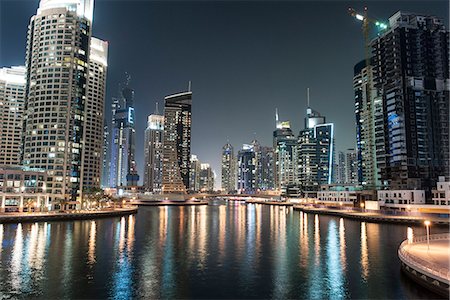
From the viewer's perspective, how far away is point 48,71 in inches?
6112

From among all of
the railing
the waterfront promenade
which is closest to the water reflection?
the waterfront promenade

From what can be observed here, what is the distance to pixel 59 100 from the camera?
152500 millimetres

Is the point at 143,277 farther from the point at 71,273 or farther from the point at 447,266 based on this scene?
the point at 447,266

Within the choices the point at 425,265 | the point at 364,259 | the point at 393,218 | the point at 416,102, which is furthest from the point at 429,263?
the point at 416,102

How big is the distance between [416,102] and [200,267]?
581 ft

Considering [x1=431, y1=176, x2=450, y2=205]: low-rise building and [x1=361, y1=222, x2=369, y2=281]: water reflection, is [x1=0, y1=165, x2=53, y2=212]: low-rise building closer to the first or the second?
[x1=361, y1=222, x2=369, y2=281]: water reflection

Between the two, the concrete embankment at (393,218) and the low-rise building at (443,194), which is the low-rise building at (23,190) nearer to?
the concrete embankment at (393,218)

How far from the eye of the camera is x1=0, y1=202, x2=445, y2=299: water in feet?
128

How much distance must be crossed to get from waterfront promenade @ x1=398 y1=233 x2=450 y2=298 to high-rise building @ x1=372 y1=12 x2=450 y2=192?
5446 inches

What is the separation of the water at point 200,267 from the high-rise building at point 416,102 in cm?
11508

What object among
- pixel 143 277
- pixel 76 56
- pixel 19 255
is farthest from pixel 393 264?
pixel 76 56

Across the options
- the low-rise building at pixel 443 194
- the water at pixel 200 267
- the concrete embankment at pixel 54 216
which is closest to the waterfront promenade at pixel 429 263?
the water at pixel 200 267

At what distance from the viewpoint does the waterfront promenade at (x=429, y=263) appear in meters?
34.6

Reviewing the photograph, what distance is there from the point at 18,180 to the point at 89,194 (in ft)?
108
